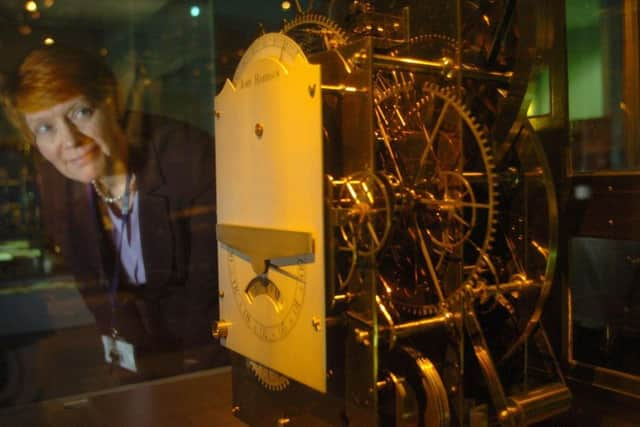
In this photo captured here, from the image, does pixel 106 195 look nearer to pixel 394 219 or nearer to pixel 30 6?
pixel 30 6

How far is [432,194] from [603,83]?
733mm

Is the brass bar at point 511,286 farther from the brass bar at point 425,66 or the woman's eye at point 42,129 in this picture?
the woman's eye at point 42,129

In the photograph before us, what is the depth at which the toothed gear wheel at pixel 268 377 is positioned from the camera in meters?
1.57

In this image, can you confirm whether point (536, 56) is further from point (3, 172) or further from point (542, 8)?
point (3, 172)

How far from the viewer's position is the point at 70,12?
2393 mm

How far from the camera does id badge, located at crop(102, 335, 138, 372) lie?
2.52 meters

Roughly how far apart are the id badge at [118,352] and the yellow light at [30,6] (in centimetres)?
131

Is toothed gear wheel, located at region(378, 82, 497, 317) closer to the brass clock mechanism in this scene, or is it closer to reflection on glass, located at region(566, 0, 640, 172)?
the brass clock mechanism

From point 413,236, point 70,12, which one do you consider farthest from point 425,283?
point 70,12

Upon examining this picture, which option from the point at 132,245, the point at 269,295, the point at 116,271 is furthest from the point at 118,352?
the point at 269,295

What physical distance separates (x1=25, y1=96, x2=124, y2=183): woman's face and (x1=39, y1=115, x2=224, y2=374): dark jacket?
0.28 feet

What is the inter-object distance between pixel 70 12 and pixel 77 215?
0.79m

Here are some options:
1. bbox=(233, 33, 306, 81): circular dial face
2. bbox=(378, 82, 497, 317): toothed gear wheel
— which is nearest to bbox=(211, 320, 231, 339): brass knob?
bbox=(378, 82, 497, 317): toothed gear wheel

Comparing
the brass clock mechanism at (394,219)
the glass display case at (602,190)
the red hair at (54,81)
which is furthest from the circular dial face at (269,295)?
the red hair at (54,81)
